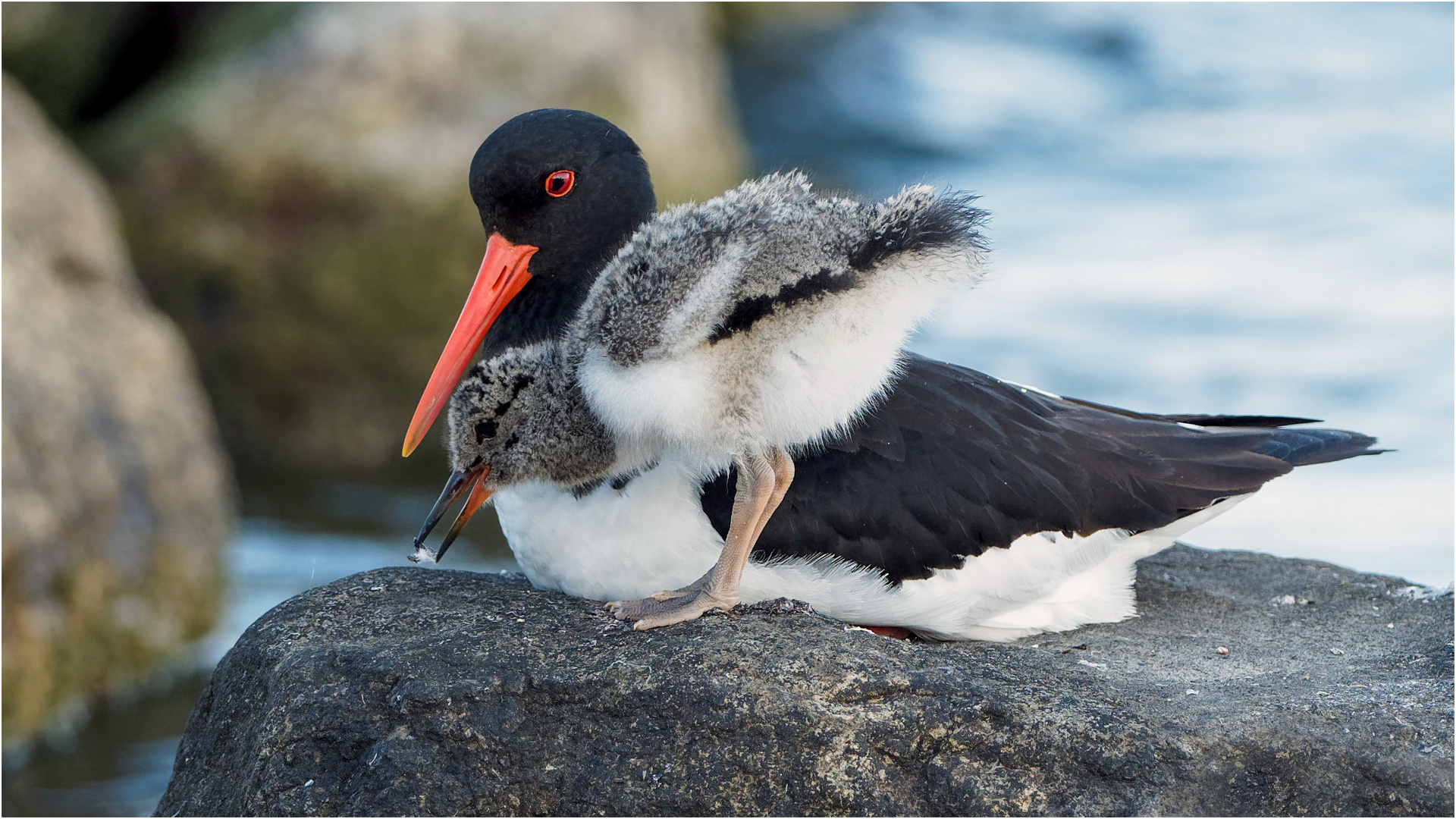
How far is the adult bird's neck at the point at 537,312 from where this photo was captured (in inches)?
182

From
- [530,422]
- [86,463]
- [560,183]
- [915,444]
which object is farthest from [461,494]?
[86,463]

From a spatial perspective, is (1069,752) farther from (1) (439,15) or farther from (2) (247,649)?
(1) (439,15)

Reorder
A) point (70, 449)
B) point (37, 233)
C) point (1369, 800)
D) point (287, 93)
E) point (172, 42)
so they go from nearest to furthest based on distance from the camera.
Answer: point (1369, 800)
point (70, 449)
point (37, 233)
point (287, 93)
point (172, 42)

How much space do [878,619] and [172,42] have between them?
438 inches

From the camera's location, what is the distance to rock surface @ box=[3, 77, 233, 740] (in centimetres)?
727

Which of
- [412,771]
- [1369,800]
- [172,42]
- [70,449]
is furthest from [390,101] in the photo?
[1369,800]

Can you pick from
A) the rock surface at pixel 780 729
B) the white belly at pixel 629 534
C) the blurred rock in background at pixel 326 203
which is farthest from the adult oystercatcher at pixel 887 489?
the blurred rock in background at pixel 326 203

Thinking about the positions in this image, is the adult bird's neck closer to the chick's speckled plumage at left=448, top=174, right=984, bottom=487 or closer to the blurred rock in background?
the chick's speckled plumage at left=448, top=174, right=984, bottom=487

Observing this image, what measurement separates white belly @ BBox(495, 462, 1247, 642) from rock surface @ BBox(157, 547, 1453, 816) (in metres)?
0.20

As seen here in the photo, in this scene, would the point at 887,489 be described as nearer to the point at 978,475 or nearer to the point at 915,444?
the point at 915,444

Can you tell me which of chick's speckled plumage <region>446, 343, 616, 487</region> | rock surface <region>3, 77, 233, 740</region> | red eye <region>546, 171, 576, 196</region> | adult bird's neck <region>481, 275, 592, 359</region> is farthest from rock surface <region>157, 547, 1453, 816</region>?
rock surface <region>3, 77, 233, 740</region>

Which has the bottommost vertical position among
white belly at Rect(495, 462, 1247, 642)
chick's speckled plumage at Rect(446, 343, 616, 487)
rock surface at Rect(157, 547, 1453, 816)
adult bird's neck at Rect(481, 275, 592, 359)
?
rock surface at Rect(157, 547, 1453, 816)

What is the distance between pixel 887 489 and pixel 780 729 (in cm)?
92

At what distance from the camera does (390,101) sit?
35.6 feet
